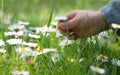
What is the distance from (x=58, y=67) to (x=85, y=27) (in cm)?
28

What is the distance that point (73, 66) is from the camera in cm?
143

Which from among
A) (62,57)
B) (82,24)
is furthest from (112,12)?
(62,57)

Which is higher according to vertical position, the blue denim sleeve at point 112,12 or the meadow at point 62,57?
the blue denim sleeve at point 112,12

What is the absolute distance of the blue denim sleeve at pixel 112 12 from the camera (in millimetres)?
1746

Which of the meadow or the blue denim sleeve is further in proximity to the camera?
the blue denim sleeve

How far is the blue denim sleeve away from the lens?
1.75 meters

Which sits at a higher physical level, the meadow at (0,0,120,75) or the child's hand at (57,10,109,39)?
the child's hand at (57,10,109,39)

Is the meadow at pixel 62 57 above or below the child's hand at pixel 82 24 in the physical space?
below

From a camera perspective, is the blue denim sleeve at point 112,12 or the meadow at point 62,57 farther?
the blue denim sleeve at point 112,12

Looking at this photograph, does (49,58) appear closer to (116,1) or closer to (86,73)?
(86,73)

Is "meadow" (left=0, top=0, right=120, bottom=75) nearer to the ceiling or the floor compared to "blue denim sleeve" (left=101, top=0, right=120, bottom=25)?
nearer to the floor

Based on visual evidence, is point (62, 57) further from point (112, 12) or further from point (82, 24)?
point (112, 12)

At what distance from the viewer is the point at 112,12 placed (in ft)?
5.80

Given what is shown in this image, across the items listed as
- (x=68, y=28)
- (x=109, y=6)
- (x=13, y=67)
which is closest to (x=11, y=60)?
(x=13, y=67)
